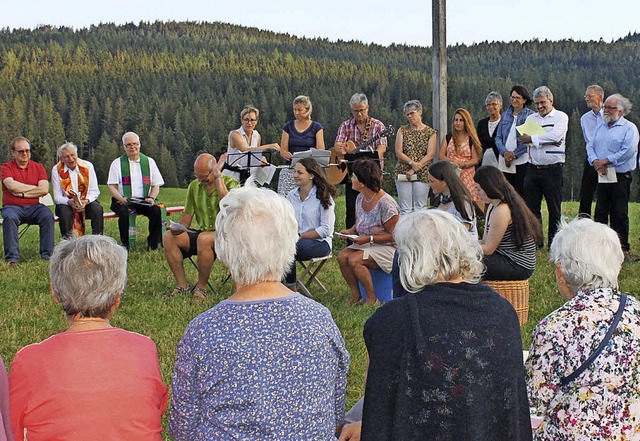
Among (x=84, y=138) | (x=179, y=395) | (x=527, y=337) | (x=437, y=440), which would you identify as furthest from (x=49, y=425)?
(x=84, y=138)

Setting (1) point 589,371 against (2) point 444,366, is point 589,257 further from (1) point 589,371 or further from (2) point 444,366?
(2) point 444,366

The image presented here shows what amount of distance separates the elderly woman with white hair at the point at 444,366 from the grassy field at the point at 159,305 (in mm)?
1886

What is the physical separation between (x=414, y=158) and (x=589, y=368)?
21.8 ft

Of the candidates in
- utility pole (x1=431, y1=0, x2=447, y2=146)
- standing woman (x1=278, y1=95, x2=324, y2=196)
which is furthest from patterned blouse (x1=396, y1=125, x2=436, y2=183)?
standing woman (x1=278, y1=95, x2=324, y2=196)

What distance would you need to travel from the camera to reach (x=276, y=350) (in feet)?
8.01

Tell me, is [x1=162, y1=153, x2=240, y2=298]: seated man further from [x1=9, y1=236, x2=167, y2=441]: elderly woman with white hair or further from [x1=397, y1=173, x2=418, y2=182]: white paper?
[x1=9, y1=236, x2=167, y2=441]: elderly woman with white hair

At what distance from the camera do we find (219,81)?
79875 mm

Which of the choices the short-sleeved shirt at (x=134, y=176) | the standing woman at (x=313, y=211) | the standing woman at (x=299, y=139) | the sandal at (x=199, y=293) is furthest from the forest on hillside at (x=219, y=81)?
the standing woman at (x=313, y=211)

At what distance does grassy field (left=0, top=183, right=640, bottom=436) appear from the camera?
5.46 meters

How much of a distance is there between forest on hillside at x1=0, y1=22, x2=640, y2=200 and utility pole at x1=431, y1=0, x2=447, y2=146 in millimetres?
44206

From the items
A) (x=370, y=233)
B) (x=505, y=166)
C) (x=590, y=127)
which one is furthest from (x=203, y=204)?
(x=590, y=127)

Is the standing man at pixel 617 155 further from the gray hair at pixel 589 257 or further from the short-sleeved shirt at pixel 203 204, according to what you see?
the gray hair at pixel 589 257

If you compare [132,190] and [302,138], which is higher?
[302,138]

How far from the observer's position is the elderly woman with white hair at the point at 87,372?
8.02 feet
